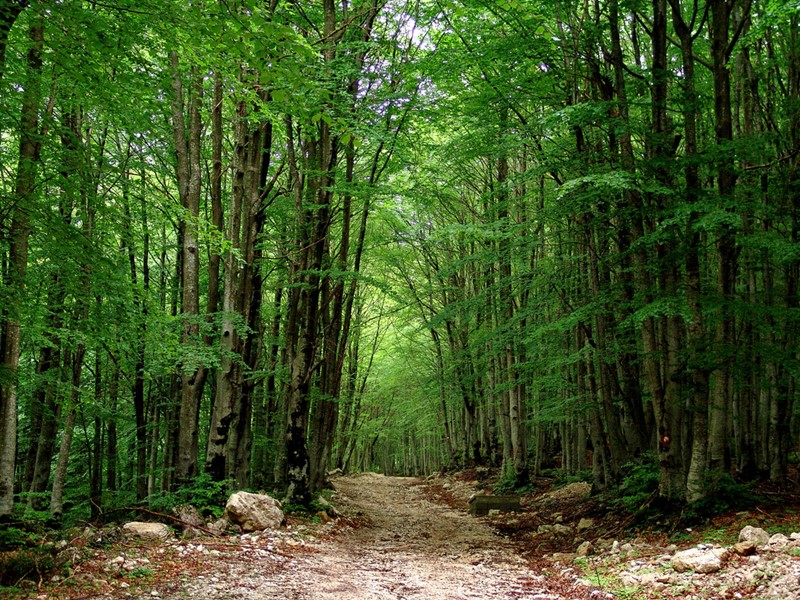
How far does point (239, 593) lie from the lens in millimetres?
5211

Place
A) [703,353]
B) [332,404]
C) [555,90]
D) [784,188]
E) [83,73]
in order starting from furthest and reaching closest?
1. [332,404]
2. [555,90]
3. [784,188]
4. [703,353]
5. [83,73]

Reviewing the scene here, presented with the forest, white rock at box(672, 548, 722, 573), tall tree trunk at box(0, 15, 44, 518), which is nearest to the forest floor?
white rock at box(672, 548, 722, 573)

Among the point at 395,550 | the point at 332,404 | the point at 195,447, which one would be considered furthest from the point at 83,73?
the point at 332,404

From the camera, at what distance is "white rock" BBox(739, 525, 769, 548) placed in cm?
560

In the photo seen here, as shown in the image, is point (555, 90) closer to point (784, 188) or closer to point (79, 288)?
point (784, 188)

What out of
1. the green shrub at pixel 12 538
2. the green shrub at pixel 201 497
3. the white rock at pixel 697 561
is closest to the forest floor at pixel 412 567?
the white rock at pixel 697 561

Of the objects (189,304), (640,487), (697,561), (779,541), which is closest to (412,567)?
(697,561)

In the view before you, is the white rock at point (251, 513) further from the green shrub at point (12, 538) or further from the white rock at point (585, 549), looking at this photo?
the white rock at point (585, 549)

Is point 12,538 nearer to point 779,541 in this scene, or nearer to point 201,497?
point 201,497

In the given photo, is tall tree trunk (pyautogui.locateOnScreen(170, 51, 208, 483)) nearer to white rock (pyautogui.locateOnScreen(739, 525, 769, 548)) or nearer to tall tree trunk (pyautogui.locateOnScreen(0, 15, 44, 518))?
tall tree trunk (pyautogui.locateOnScreen(0, 15, 44, 518))

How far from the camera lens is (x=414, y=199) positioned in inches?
476

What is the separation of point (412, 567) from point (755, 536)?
13.4 ft

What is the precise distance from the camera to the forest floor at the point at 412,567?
16.5 feet

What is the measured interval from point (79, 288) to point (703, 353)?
770 cm
